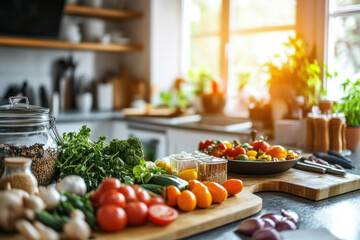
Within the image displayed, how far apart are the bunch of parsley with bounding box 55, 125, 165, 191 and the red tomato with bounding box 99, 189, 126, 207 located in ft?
0.86

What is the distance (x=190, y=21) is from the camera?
456 cm

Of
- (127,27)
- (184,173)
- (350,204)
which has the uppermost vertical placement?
(127,27)

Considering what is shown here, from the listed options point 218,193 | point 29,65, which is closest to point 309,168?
point 218,193

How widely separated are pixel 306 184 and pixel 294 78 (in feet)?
4.88

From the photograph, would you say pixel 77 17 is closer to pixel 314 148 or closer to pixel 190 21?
pixel 190 21

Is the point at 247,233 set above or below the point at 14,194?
below

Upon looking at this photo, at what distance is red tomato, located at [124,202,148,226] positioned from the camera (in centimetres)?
112

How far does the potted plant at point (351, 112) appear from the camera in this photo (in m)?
2.51

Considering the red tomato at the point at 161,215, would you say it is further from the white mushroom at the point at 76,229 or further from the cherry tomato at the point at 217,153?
the cherry tomato at the point at 217,153

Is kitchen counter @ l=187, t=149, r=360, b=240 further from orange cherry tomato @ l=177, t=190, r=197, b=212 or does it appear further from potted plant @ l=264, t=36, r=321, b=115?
potted plant @ l=264, t=36, r=321, b=115

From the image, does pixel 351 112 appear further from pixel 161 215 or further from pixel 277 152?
pixel 161 215

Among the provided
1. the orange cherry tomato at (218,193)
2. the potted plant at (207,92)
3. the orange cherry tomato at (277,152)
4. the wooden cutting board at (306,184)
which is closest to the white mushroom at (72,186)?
the orange cherry tomato at (218,193)

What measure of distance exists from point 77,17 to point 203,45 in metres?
1.42

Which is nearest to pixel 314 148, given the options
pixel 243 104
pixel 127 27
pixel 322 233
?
pixel 322 233
